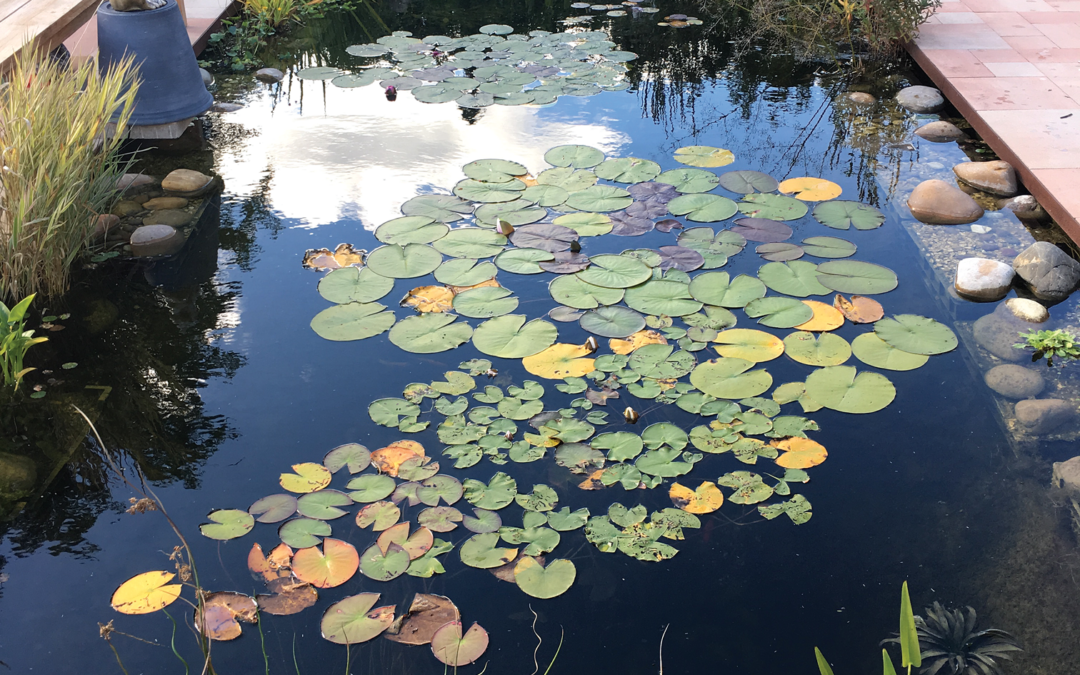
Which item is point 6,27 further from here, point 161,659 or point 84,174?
point 161,659

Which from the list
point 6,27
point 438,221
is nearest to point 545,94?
point 438,221

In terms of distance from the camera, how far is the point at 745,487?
222cm

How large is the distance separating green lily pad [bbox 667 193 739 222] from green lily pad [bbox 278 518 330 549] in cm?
212

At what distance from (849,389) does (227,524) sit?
6.29 feet

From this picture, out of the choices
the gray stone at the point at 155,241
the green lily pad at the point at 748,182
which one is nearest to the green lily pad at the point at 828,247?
the green lily pad at the point at 748,182

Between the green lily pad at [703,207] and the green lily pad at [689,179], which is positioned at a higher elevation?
the green lily pad at [689,179]

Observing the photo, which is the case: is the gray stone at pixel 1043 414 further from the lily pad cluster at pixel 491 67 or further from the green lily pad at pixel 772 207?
the lily pad cluster at pixel 491 67

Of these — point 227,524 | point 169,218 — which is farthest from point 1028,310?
point 169,218

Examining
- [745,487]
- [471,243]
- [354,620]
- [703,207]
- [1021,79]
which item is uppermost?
[1021,79]

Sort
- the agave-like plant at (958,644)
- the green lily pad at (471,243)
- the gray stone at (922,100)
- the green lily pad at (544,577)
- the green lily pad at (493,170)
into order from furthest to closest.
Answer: the gray stone at (922,100), the green lily pad at (493,170), the green lily pad at (471,243), the green lily pad at (544,577), the agave-like plant at (958,644)

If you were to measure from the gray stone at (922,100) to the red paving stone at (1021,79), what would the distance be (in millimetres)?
73

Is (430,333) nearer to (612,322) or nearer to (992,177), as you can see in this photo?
(612,322)

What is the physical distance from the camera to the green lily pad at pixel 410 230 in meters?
3.32

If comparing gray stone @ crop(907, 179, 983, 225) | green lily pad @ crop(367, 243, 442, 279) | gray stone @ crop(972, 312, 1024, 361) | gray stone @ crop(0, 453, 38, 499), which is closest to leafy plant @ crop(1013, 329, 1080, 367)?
gray stone @ crop(972, 312, 1024, 361)
